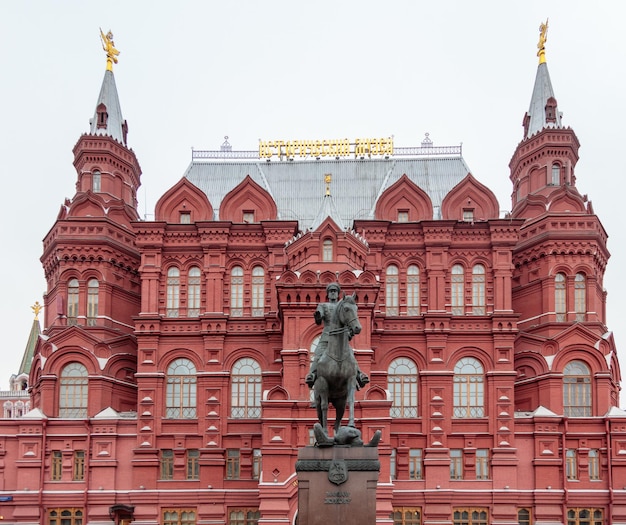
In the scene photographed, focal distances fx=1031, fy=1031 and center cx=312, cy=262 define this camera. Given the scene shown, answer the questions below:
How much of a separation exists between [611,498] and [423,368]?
466 inches

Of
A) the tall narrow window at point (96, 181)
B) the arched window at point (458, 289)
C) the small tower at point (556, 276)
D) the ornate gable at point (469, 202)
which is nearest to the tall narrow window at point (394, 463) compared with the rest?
the small tower at point (556, 276)

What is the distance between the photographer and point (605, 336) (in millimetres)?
57219

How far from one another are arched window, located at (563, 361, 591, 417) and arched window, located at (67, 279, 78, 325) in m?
27.5

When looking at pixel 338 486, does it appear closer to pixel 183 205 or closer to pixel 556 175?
pixel 183 205

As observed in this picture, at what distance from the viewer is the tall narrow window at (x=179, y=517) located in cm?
5434

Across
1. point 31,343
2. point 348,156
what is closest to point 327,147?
point 348,156

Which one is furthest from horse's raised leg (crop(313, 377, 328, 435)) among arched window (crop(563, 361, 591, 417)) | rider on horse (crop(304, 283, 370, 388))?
arched window (crop(563, 361, 591, 417))

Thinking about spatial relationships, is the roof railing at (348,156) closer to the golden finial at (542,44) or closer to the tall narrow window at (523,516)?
the golden finial at (542,44)

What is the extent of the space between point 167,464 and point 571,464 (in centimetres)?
2155

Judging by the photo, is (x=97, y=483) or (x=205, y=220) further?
(x=205, y=220)

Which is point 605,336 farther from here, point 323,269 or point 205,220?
point 205,220

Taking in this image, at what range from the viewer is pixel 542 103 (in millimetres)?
62812

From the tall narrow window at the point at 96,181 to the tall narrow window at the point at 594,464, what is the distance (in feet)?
104

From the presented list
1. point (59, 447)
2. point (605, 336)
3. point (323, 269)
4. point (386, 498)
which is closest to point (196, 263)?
point (323, 269)
